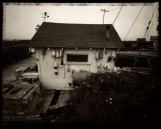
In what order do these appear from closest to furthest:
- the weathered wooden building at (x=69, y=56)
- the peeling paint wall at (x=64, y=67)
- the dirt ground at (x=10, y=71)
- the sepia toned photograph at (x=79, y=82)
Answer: the sepia toned photograph at (x=79, y=82)
the weathered wooden building at (x=69, y=56)
the peeling paint wall at (x=64, y=67)
the dirt ground at (x=10, y=71)

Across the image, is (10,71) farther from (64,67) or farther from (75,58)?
(75,58)

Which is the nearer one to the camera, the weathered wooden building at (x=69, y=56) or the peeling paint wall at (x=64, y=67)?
the weathered wooden building at (x=69, y=56)

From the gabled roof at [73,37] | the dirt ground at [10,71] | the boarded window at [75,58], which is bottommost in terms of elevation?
the dirt ground at [10,71]

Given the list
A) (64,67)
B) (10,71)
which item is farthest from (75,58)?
(10,71)

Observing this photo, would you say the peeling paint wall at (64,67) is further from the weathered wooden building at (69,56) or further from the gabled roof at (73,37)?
the gabled roof at (73,37)

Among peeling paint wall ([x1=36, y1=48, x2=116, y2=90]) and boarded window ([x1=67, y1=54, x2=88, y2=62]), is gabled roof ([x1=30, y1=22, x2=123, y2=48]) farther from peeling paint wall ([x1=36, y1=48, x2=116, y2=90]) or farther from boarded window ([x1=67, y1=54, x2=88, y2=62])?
boarded window ([x1=67, y1=54, x2=88, y2=62])

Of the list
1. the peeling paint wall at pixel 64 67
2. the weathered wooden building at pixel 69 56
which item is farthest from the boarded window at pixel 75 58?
the peeling paint wall at pixel 64 67

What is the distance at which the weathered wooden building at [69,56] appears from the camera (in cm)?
1121

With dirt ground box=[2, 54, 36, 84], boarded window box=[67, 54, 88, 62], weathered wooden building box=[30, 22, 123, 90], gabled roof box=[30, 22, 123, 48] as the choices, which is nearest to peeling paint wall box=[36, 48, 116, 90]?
weathered wooden building box=[30, 22, 123, 90]

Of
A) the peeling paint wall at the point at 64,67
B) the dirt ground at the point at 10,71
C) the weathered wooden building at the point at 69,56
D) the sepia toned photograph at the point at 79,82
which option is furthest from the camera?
the dirt ground at the point at 10,71

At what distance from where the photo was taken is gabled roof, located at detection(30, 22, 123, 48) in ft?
37.0

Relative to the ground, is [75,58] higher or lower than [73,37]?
lower

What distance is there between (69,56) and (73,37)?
179 cm

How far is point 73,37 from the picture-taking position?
40.0ft
